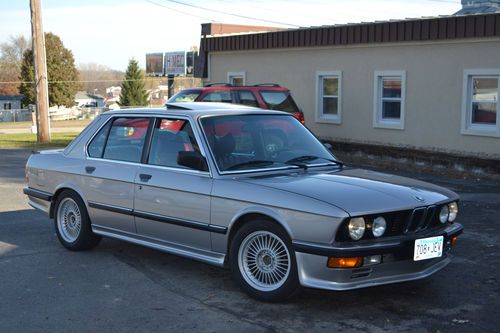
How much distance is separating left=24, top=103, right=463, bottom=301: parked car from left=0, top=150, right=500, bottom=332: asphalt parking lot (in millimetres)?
272

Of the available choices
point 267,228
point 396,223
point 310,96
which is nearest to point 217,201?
point 267,228

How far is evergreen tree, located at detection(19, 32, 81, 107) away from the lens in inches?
2997

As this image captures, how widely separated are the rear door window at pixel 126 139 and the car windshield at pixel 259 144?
32.3 inches

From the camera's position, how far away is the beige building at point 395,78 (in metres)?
14.6

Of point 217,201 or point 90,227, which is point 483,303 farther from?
point 90,227

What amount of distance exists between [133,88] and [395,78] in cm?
6247

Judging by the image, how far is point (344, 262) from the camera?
16.3 ft

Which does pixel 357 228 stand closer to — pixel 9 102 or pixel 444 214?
pixel 444 214

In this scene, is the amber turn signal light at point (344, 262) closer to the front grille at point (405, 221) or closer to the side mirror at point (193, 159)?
the front grille at point (405, 221)

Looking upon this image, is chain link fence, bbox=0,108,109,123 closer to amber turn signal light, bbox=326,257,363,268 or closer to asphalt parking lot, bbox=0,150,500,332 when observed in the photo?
asphalt parking lot, bbox=0,150,500,332

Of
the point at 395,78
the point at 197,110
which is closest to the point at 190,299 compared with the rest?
the point at 197,110

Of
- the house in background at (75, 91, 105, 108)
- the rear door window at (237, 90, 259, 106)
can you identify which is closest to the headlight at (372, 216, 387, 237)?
the rear door window at (237, 90, 259, 106)

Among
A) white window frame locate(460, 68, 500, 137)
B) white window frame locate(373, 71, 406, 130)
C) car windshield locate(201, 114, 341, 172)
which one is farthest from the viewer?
white window frame locate(373, 71, 406, 130)

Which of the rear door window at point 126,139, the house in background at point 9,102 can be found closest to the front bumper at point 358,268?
the rear door window at point 126,139
